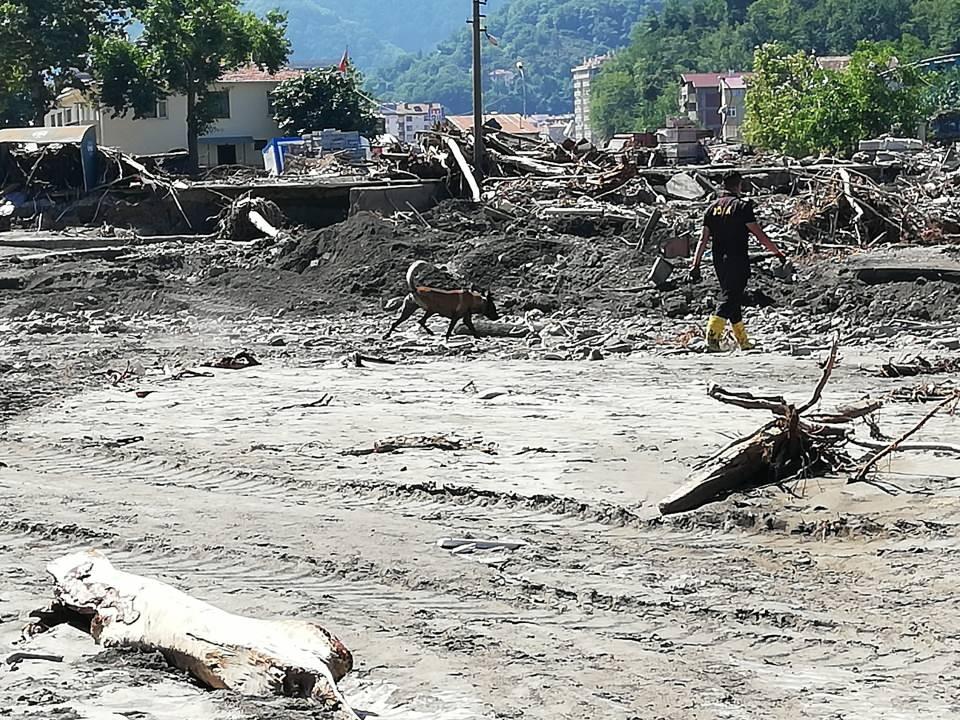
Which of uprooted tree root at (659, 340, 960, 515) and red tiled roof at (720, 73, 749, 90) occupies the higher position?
red tiled roof at (720, 73, 749, 90)

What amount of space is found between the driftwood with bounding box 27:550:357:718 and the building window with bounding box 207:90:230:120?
201ft

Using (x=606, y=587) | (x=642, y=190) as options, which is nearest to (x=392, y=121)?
(x=642, y=190)

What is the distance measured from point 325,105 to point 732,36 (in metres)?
113

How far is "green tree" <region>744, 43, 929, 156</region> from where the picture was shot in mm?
62219

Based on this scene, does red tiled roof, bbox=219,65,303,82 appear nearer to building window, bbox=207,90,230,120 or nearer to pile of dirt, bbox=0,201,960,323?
building window, bbox=207,90,230,120

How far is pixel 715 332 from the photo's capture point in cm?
1573

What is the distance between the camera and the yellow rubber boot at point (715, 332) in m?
15.7

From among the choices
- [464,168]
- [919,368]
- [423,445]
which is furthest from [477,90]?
[423,445]

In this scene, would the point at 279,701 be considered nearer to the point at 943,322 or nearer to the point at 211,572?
the point at 211,572

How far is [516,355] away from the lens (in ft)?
53.1

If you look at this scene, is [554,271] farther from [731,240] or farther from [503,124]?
[503,124]

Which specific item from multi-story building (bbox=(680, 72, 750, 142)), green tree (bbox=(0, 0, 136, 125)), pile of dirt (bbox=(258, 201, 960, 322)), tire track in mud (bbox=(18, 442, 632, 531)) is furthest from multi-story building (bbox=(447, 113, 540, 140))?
tire track in mud (bbox=(18, 442, 632, 531))

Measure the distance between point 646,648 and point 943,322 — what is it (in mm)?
11641

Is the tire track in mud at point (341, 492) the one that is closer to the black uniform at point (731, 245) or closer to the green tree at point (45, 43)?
the black uniform at point (731, 245)
